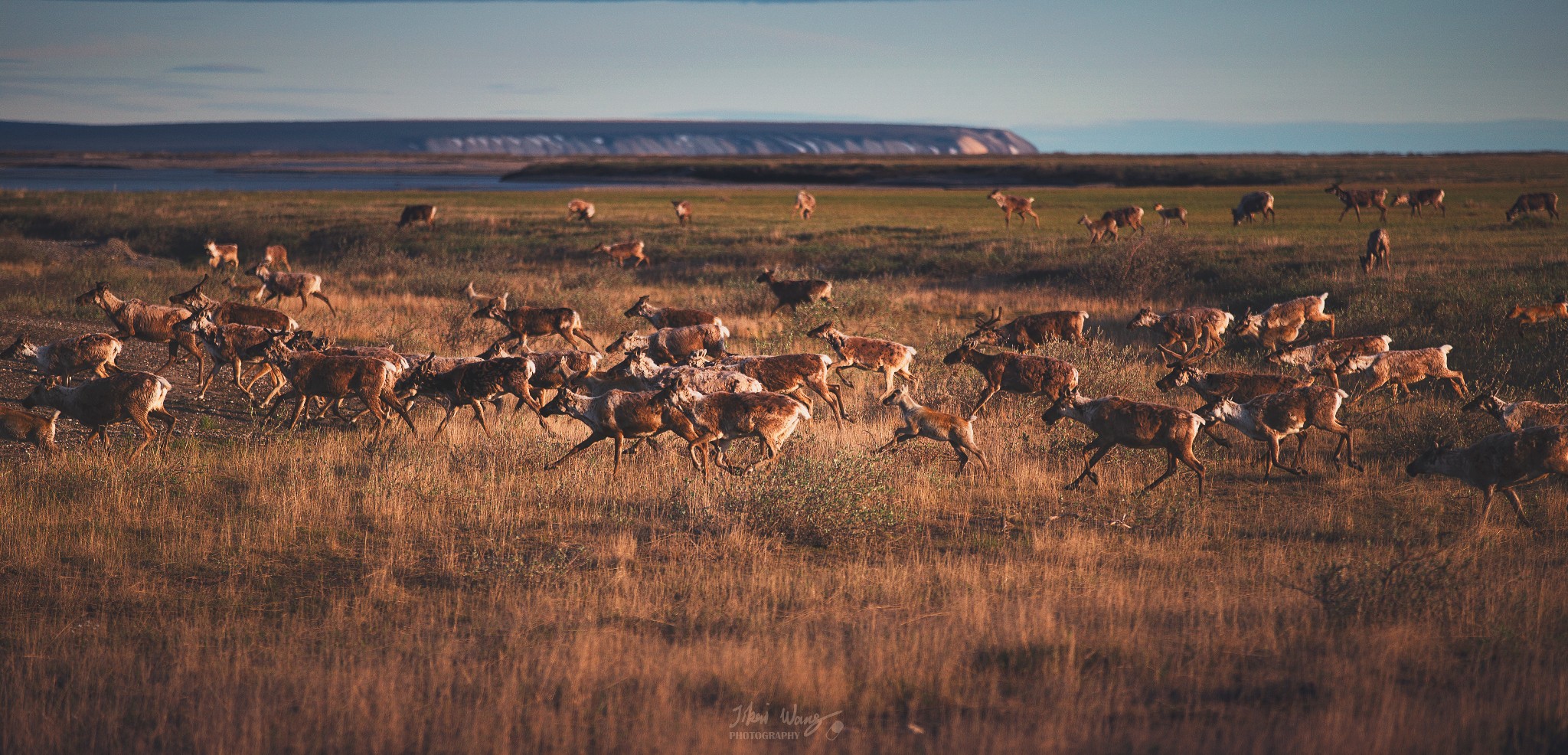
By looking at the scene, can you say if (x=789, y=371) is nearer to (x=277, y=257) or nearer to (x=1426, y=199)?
(x=277, y=257)

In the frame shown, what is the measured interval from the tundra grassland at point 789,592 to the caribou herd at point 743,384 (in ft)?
1.47

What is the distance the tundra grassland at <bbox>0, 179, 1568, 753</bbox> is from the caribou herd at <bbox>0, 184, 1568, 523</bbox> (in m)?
0.45

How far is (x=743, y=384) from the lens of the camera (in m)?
12.3

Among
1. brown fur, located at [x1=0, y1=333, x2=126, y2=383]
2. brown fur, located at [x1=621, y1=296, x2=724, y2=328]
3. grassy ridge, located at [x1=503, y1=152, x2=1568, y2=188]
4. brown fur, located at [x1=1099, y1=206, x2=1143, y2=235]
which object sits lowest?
brown fur, located at [x1=0, y1=333, x2=126, y2=383]

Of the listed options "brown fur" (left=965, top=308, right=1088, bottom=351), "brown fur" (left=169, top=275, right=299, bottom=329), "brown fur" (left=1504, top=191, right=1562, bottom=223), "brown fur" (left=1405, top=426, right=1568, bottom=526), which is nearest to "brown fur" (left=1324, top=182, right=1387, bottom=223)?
"brown fur" (left=1504, top=191, right=1562, bottom=223)

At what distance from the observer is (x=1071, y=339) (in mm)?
17672

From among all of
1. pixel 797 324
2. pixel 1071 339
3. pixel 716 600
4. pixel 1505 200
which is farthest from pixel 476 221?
pixel 1505 200

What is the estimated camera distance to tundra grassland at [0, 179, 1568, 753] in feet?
19.0

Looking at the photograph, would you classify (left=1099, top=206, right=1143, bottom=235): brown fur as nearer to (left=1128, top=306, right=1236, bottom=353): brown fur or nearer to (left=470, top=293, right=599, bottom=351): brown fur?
(left=1128, top=306, right=1236, bottom=353): brown fur

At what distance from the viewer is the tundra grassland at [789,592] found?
5789 millimetres

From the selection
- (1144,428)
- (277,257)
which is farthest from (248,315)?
(277,257)

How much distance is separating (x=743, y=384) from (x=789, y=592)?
467cm

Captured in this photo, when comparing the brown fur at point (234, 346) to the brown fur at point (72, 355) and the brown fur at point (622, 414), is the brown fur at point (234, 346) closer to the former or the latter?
the brown fur at point (72, 355)

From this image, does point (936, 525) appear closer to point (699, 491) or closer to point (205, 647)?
point (699, 491)
